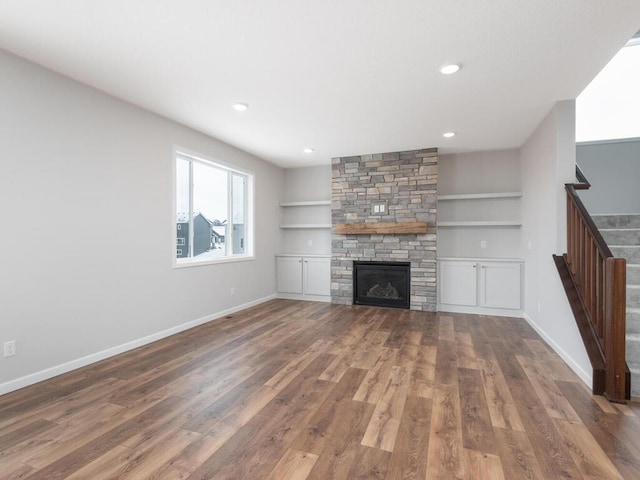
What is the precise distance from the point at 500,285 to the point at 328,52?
419 cm

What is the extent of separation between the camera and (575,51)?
8.05ft

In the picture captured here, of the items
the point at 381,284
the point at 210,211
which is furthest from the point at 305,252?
the point at 210,211

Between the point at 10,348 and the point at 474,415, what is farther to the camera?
the point at 10,348

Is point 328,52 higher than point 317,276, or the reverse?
point 328,52

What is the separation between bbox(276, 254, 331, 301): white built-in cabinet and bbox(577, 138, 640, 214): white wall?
406 centimetres

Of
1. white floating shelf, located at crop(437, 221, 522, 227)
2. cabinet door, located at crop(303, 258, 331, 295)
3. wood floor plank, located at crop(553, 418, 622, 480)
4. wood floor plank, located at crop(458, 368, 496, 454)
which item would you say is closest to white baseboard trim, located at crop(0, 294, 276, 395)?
cabinet door, located at crop(303, 258, 331, 295)

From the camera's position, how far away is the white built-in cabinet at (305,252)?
5.98 meters

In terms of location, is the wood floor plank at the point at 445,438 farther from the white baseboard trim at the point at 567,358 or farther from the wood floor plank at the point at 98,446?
the wood floor plank at the point at 98,446

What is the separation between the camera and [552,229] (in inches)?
136

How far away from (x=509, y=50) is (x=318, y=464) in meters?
3.08

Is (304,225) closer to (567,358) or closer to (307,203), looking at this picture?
(307,203)

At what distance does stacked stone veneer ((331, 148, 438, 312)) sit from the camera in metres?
5.21

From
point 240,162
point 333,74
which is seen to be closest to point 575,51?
point 333,74

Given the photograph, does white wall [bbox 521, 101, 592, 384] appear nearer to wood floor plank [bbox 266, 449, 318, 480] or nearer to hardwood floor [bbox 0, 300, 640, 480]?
hardwood floor [bbox 0, 300, 640, 480]
